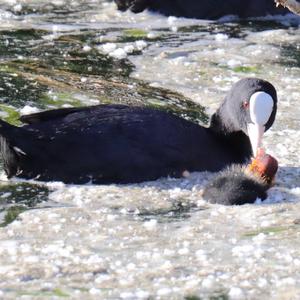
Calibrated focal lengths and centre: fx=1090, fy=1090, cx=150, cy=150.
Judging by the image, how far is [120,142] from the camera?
Result: 20.5 ft

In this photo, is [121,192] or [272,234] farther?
[121,192]

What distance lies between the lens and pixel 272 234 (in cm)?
529

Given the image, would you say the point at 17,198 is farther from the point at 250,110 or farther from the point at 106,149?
the point at 250,110

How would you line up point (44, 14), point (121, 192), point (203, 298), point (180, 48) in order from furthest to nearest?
point (44, 14), point (180, 48), point (121, 192), point (203, 298)

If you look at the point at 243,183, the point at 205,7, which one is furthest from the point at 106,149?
the point at 205,7

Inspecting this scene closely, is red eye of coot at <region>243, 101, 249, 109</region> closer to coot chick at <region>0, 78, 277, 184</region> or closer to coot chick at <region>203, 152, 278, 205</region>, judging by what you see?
coot chick at <region>0, 78, 277, 184</region>

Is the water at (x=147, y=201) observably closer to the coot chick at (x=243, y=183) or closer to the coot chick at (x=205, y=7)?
the coot chick at (x=243, y=183)

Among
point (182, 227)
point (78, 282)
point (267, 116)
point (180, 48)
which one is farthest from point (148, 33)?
point (78, 282)

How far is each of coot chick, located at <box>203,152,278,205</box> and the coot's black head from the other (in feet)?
0.64

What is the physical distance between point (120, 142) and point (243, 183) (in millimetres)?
784

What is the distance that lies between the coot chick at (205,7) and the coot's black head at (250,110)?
A: 4.56m

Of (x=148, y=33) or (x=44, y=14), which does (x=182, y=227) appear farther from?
(x=44, y=14)

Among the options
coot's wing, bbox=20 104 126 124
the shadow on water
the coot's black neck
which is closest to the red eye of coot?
the coot's black neck

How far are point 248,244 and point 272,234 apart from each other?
0.21 meters
